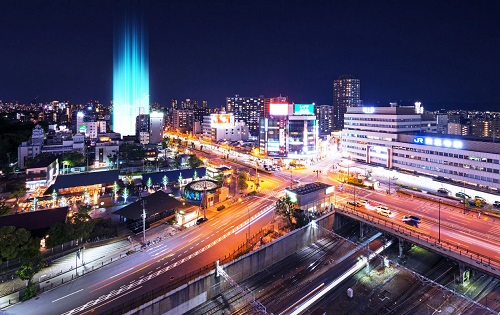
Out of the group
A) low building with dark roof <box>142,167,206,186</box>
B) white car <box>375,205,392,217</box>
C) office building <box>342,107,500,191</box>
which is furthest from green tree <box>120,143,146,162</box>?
white car <box>375,205,392,217</box>

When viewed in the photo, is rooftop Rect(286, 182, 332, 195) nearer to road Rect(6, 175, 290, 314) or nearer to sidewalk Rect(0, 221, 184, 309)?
road Rect(6, 175, 290, 314)

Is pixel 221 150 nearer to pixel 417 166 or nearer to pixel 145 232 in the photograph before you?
pixel 417 166

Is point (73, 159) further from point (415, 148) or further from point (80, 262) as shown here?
point (415, 148)

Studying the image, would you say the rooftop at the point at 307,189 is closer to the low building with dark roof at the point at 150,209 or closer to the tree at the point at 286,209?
the tree at the point at 286,209

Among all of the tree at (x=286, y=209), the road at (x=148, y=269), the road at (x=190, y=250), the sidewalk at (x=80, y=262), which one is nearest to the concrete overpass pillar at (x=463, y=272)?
the road at (x=190, y=250)

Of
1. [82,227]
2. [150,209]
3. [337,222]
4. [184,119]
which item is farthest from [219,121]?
[82,227]

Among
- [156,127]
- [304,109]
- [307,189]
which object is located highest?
[304,109]
